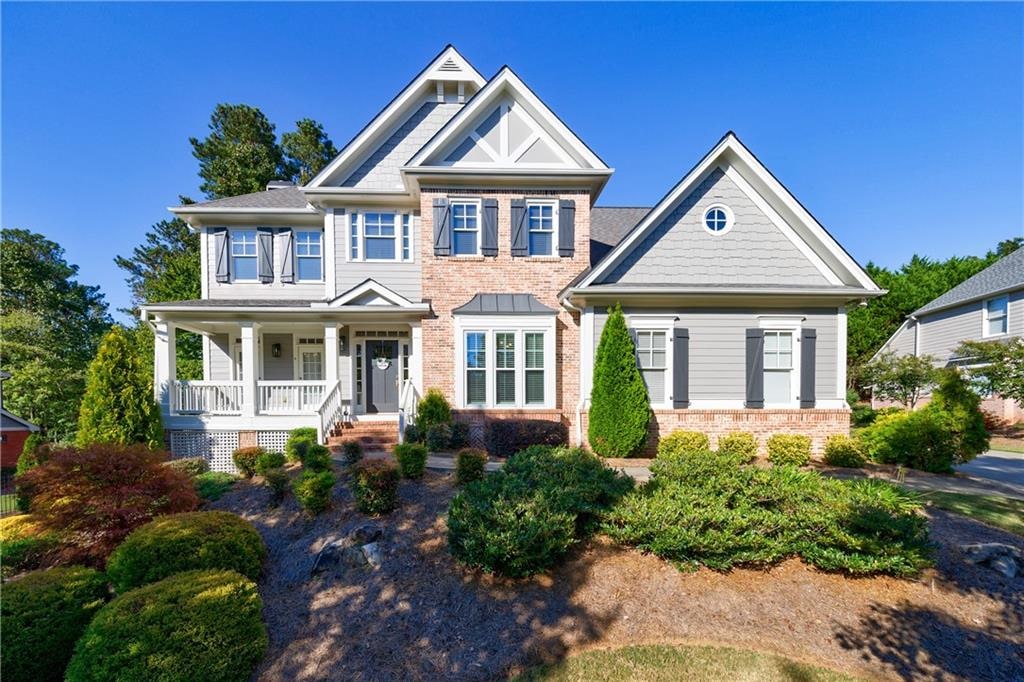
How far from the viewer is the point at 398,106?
1257cm

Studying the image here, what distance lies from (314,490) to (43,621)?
290 centimetres

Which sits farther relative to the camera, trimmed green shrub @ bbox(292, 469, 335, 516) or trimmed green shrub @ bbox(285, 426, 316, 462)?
trimmed green shrub @ bbox(285, 426, 316, 462)

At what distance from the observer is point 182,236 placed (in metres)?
33.7

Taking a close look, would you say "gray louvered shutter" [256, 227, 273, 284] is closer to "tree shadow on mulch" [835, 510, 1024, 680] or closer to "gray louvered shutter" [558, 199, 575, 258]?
"gray louvered shutter" [558, 199, 575, 258]

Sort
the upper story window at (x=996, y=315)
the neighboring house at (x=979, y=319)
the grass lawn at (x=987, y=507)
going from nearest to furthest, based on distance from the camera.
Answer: the grass lawn at (x=987, y=507)
the neighboring house at (x=979, y=319)
the upper story window at (x=996, y=315)

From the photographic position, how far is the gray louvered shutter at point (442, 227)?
38.4 feet

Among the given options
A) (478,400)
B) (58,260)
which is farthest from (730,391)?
(58,260)

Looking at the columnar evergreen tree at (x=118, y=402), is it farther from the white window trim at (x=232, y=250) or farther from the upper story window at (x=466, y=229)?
the upper story window at (x=466, y=229)

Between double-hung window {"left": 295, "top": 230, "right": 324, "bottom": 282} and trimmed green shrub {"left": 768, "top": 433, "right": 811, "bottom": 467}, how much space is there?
538 inches

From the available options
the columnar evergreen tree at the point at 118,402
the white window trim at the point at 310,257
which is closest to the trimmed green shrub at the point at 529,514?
the columnar evergreen tree at the point at 118,402

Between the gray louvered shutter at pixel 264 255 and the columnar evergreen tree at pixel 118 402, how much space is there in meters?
3.95

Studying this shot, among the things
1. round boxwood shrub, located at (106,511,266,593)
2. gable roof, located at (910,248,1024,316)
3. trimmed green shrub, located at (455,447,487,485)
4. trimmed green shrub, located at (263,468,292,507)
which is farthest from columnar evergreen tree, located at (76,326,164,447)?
gable roof, located at (910,248,1024,316)

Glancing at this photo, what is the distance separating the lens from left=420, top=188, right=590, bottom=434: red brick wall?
11.7 meters

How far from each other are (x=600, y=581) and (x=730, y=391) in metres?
7.99
